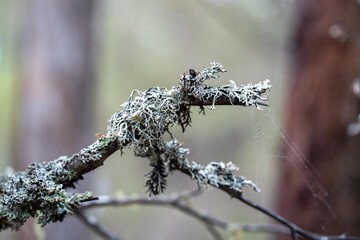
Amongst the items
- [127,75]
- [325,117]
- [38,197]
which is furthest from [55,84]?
[127,75]

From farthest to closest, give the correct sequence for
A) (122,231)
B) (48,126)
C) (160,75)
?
1. (122,231)
2. (160,75)
3. (48,126)

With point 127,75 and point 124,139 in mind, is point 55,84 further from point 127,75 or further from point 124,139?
point 127,75

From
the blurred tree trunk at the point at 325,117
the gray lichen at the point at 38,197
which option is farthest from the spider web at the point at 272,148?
the gray lichen at the point at 38,197

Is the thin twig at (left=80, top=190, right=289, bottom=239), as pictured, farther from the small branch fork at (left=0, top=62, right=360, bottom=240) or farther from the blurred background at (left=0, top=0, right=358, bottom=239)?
the small branch fork at (left=0, top=62, right=360, bottom=240)

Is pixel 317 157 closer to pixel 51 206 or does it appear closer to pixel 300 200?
pixel 300 200

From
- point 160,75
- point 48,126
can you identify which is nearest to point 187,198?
point 48,126

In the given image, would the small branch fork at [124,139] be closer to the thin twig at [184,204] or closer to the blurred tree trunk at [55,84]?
the thin twig at [184,204]

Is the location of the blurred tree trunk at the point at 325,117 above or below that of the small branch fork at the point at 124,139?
above
